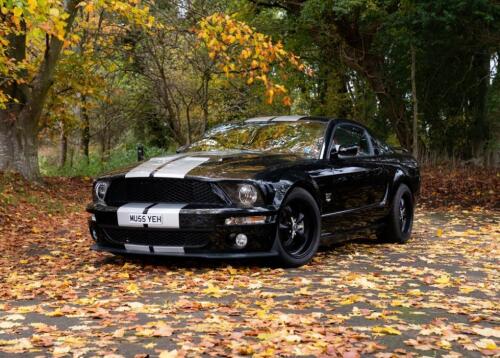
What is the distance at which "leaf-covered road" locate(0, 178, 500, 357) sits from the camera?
140 inches

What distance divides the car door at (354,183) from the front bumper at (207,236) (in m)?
1.05

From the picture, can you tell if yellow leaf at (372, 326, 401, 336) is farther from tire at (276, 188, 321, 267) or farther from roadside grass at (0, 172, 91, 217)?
roadside grass at (0, 172, 91, 217)

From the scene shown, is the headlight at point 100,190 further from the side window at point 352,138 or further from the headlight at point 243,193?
the side window at point 352,138

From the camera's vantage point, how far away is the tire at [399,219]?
25.8 ft

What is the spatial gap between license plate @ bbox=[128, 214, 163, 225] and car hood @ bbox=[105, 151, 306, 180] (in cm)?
39

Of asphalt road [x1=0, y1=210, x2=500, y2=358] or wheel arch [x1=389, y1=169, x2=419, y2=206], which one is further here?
wheel arch [x1=389, y1=169, x2=419, y2=206]

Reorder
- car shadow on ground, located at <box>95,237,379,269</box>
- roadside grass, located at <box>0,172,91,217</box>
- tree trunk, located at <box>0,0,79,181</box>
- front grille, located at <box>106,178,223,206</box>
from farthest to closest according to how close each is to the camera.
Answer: tree trunk, located at <box>0,0,79,181</box>
roadside grass, located at <box>0,172,91,217</box>
car shadow on ground, located at <box>95,237,379,269</box>
front grille, located at <box>106,178,223,206</box>

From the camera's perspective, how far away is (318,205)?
634 centimetres

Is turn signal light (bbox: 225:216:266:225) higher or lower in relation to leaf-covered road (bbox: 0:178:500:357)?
higher

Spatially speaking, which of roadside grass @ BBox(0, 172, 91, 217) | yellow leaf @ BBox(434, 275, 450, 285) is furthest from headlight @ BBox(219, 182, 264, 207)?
roadside grass @ BBox(0, 172, 91, 217)

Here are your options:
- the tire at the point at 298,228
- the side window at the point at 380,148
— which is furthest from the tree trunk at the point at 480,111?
the tire at the point at 298,228

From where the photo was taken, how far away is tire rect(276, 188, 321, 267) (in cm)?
591

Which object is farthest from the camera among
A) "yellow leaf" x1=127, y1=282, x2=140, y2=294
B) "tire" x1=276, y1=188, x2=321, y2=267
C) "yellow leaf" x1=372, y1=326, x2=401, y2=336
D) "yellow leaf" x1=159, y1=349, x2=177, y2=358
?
"tire" x1=276, y1=188, x2=321, y2=267

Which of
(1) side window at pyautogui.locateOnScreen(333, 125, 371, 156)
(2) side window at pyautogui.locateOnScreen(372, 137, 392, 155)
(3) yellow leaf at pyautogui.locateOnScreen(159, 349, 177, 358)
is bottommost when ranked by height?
(3) yellow leaf at pyautogui.locateOnScreen(159, 349, 177, 358)
